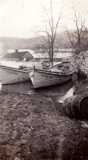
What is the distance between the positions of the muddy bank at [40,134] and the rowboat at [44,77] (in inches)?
166

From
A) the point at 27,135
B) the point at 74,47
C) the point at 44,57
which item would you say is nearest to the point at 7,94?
the point at 27,135

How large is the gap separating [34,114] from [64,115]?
5.61 ft

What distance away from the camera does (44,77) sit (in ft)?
60.7

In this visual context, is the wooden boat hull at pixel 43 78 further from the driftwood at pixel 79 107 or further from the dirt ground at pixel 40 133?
the driftwood at pixel 79 107

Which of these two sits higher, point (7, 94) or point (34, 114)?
point (34, 114)

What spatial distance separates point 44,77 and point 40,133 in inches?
347

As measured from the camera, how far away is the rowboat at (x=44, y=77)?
60.3ft

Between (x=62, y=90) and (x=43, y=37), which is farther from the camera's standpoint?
(x=43, y=37)

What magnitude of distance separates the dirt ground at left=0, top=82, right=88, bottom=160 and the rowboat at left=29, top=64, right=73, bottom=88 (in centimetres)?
391

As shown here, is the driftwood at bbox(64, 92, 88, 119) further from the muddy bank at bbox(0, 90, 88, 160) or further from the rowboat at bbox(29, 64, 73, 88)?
the rowboat at bbox(29, 64, 73, 88)

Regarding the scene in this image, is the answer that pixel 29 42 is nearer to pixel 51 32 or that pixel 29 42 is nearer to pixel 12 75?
pixel 51 32

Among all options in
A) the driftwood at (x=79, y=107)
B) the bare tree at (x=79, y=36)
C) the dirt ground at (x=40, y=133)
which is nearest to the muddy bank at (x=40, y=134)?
the dirt ground at (x=40, y=133)

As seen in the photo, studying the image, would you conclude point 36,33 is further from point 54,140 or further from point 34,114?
point 54,140

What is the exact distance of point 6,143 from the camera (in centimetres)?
915
